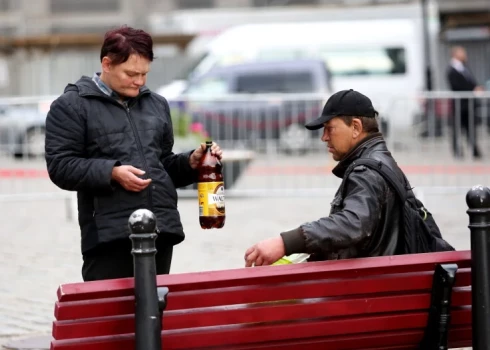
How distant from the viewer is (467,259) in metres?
4.27

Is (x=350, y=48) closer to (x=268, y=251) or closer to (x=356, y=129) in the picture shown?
(x=356, y=129)

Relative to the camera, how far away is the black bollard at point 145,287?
377 cm

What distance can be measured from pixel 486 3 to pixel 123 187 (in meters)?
33.5

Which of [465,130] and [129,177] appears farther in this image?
[465,130]

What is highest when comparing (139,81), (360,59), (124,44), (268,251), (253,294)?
(360,59)

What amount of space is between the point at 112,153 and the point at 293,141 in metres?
9.87

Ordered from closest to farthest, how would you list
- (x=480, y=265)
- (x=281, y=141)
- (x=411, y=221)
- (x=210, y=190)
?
(x=480, y=265) < (x=411, y=221) < (x=210, y=190) < (x=281, y=141)

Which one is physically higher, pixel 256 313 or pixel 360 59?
pixel 360 59

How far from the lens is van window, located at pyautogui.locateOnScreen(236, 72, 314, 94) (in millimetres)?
23609

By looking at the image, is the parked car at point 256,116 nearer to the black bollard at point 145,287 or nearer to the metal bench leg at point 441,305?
the metal bench leg at point 441,305

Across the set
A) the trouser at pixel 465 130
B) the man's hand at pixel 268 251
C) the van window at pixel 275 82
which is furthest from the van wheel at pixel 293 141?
the man's hand at pixel 268 251

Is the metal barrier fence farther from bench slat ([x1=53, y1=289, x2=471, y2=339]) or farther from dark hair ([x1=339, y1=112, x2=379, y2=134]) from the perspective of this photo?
bench slat ([x1=53, y1=289, x2=471, y2=339])

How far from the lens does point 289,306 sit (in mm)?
4027

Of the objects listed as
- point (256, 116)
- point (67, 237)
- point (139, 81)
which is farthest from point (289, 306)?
point (256, 116)
